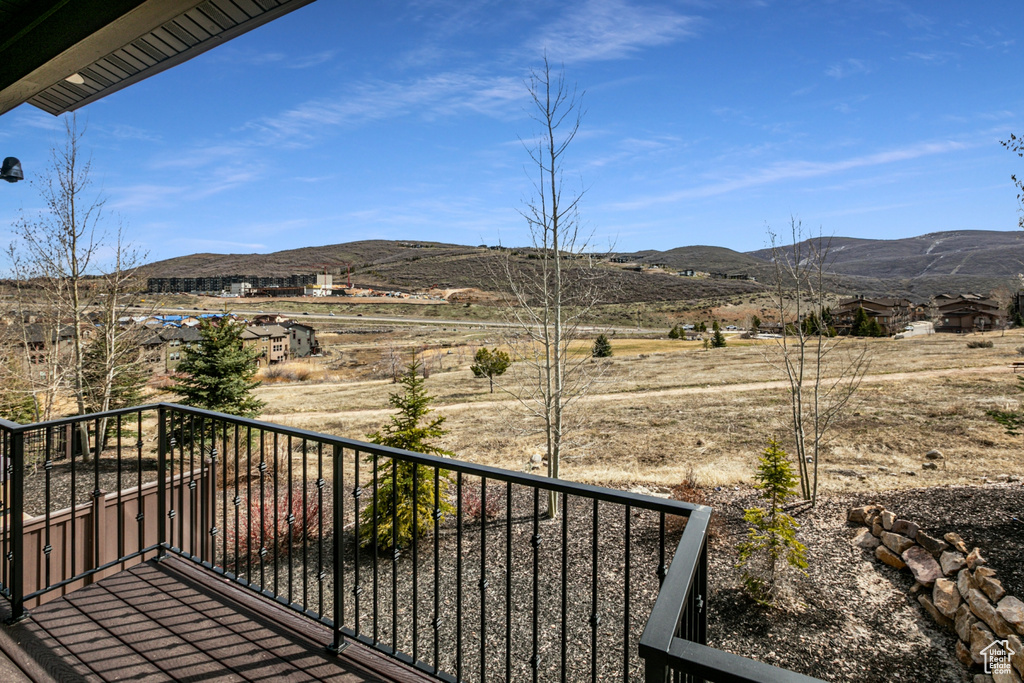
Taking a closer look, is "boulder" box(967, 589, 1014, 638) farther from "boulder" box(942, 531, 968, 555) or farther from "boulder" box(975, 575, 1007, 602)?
"boulder" box(942, 531, 968, 555)

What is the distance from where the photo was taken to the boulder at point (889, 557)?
5461mm

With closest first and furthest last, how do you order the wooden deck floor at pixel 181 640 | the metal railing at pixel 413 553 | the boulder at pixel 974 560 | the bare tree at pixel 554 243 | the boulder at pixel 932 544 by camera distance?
the metal railing at pixel 413 553
the wooden deck floor at pixel 181 640
the boulder at pixel 974 560
the boulder at pixel 932 544
the bare tree at pixel 554 243

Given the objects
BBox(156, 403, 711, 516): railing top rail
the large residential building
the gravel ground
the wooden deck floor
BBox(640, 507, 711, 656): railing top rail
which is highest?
the large residential building

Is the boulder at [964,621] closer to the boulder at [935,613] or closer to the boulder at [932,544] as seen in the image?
the boulder at [935,613]

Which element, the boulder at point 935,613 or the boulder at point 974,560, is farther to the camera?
the boulder at point 974,560

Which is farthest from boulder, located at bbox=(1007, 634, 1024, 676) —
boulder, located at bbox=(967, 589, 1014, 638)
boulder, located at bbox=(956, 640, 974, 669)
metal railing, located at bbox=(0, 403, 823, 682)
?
metal railing, located at bbox=(0, 403, 823, 682)

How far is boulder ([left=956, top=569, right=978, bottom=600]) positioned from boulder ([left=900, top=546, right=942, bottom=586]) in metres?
0.24

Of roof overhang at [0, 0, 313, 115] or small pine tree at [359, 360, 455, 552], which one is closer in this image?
roof overhang at [0, 0, 313, 115]

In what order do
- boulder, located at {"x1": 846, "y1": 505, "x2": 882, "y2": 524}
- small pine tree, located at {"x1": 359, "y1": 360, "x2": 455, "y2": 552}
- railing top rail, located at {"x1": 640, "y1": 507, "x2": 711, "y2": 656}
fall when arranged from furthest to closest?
small pine tree, located at {"x1": 359, "y1": 360, "x2": 455, "y2": 552}
boulder, located at {"x1": 846, "y1": 505, "x2": 882, "y2": 524}
railing top rail, located at {"x1": 640, "y1": 507, "x2": 711, "y2": 656}

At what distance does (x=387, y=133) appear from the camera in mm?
11164

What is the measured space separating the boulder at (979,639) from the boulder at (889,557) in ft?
4.20

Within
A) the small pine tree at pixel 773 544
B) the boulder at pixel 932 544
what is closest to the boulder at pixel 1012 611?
the boulder at pixel 932 544

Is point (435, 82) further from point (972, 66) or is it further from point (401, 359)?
point (401, 359)

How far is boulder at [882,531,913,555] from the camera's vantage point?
5.49 metres
